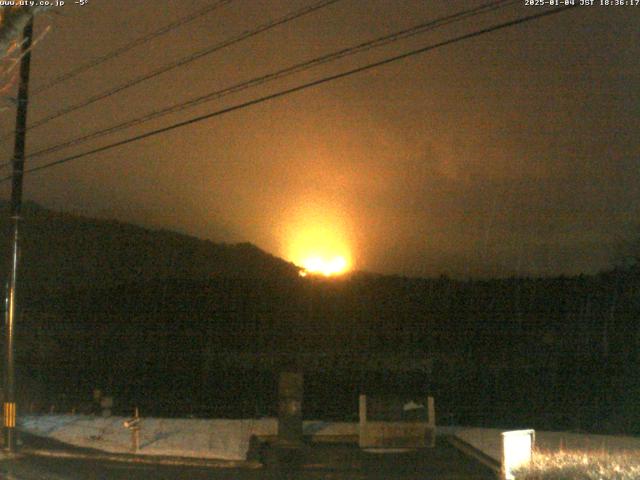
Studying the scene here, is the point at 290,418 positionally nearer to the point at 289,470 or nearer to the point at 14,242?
the point at 289,470

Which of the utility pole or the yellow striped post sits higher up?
the utility pole

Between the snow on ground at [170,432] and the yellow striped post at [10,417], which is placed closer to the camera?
the yellow striped post at [10,417]

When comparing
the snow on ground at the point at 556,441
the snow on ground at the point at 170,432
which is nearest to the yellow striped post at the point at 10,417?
the snow on ground at the point at 170,432

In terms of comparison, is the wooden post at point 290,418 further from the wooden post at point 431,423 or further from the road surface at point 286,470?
the wooden post at point 431,423

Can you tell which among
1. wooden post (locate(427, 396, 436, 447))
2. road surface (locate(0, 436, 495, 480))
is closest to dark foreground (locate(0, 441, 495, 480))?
road surface (locate(0, 436, 495, 480))

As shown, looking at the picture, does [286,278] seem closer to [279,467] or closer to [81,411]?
[81,411]

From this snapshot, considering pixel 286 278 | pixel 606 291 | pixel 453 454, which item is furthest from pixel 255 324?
pixel 453 454

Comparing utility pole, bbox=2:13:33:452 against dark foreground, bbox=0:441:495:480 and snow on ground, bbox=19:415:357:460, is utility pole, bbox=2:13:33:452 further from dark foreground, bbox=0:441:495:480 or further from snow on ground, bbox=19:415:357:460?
snow on ground, bbox=19:415:357:460
